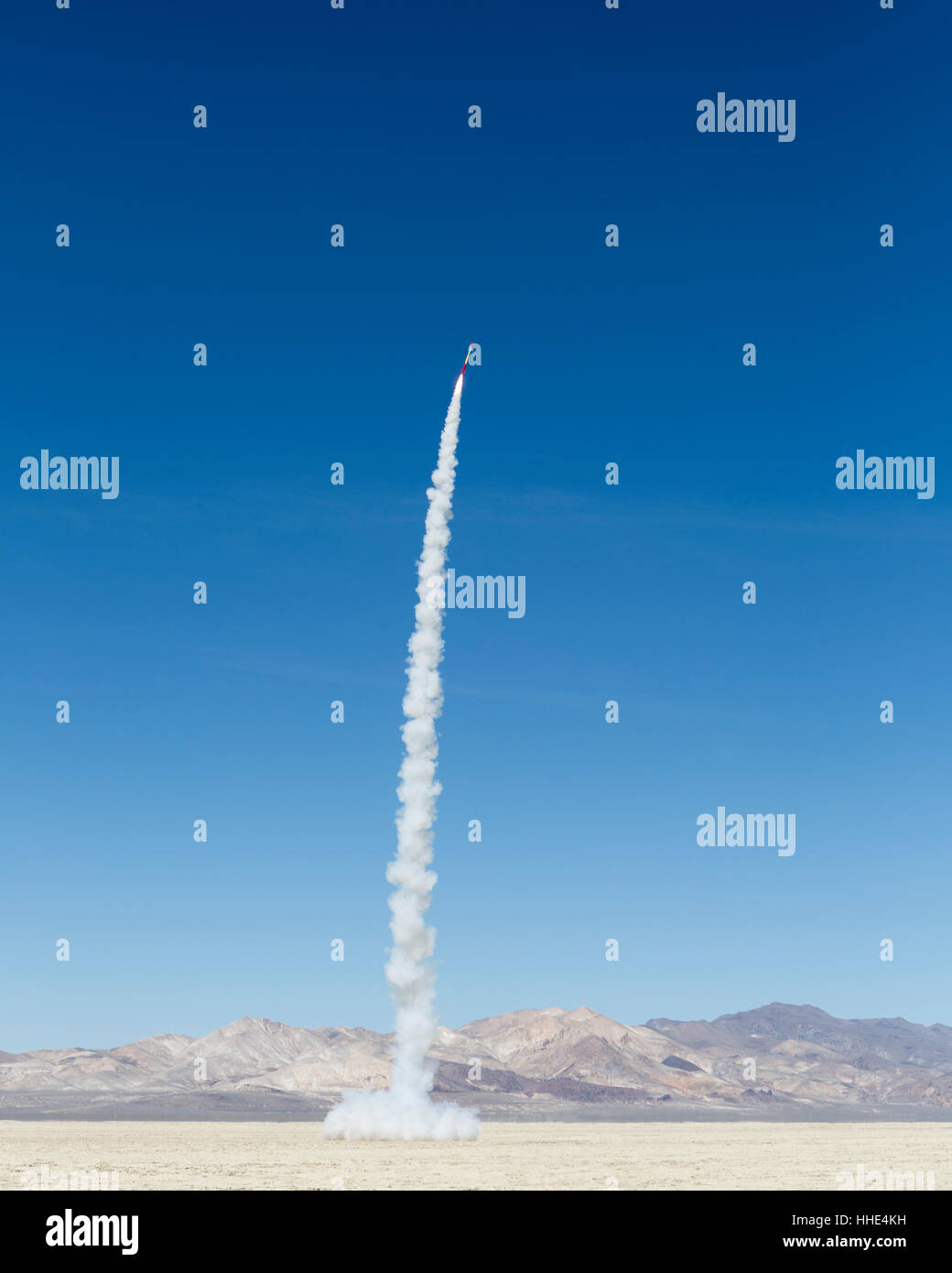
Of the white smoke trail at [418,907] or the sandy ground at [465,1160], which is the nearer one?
the sandy ground at [465,1160]

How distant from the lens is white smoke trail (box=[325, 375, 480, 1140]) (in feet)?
270

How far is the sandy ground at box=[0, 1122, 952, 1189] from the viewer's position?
57.2 meters

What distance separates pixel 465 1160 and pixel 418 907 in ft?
59.1

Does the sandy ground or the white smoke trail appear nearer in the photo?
the sandy ground

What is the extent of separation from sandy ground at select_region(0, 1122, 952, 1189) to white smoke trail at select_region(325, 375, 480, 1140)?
2178 millimetres

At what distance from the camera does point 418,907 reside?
3270 inches

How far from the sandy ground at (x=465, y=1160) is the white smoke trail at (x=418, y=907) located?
2.18 metres

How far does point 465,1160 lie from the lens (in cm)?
6769

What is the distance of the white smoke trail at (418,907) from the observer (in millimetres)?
82375
